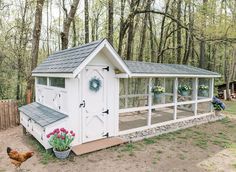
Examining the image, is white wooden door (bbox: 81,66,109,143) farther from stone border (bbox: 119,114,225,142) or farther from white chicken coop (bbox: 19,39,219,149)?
stone border (bbox: 119,114,225,142)

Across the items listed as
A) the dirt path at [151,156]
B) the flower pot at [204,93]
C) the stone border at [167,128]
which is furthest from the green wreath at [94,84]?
the flower pot at [204,93]

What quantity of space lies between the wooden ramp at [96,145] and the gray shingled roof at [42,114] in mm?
971

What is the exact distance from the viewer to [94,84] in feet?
17.4

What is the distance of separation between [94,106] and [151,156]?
212 centimetres

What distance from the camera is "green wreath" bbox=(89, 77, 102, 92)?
528 centimetres

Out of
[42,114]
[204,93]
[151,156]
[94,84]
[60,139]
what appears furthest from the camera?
[204,93]

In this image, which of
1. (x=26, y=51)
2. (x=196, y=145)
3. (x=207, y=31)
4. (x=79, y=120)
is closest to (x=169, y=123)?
(x=196, y=145)

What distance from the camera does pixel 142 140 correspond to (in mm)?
6039

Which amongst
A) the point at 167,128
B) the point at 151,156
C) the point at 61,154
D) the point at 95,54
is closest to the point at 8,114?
the point at 61,154

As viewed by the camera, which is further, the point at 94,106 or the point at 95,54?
the point at 94,106

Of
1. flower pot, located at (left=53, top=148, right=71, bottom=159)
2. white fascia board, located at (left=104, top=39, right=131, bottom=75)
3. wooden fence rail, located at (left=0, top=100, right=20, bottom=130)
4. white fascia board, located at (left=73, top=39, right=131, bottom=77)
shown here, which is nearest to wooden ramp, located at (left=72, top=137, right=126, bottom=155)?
flower pot, located at (left=53, top=148, right=71, bottom=159)

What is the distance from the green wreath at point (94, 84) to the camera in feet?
17.3

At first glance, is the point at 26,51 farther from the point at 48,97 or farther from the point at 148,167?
the point at 148,167

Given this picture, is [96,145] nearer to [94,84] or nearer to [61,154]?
[61,154]
